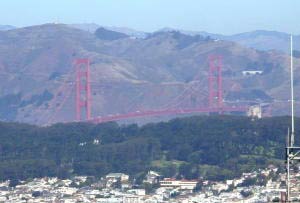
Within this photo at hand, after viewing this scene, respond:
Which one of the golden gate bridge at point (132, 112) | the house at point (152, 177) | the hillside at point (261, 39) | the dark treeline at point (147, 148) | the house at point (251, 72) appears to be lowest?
the house at point (152, 177)

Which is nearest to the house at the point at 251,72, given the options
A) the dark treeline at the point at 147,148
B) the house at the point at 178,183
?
the dark treeline at the point at 147,148

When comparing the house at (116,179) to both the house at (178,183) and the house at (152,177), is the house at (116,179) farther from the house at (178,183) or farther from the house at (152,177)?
the house at (178,183)

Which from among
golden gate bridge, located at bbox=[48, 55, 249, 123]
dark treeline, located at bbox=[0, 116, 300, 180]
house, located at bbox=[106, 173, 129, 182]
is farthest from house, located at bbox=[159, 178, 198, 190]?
golden gate bridge, located at bbox=[48, 55, 249, 123]

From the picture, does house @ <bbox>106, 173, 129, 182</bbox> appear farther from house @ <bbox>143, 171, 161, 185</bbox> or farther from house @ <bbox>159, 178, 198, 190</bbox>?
house @ <bbox>159, 178, 198, 190</bbox>

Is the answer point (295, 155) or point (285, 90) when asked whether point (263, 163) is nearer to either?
point (295, 155)

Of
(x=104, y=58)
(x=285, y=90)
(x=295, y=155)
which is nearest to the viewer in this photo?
(x=295, y=155)

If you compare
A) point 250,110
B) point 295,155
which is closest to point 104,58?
point 250,110
